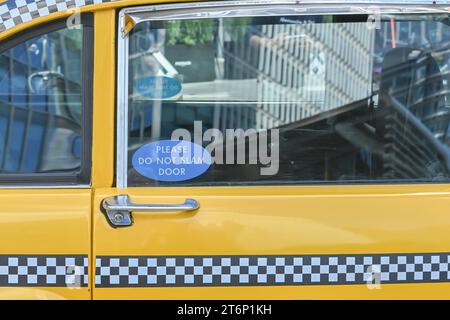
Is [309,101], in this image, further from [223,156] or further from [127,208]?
[127,208]

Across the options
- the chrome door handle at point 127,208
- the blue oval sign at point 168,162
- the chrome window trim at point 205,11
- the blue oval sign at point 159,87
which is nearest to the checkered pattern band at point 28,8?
the chrome window trim at point 205,11

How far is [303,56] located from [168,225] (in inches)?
31.6

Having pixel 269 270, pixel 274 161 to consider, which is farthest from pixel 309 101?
pixel 269 270

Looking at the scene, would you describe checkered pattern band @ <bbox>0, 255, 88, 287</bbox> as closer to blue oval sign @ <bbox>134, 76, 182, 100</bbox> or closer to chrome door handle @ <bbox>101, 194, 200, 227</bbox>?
chrome door handle @ <bbox>101, 194, 200, 227</bbox>

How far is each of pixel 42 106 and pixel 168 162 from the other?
0.51 m

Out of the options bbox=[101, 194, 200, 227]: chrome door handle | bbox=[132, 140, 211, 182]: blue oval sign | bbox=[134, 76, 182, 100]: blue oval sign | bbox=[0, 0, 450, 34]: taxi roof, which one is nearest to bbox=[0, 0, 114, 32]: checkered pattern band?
bbox=[0, 0, 450, 34]: taxi roof

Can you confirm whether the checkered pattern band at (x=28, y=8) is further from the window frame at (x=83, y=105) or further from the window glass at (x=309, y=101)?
the window glass at (x=309, y=101)

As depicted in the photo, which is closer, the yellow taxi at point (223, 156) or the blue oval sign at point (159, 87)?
the yellow taxi at point (223, 156)

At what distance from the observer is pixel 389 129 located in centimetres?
208

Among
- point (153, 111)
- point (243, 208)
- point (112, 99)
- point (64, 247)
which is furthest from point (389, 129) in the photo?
point (64, 247)

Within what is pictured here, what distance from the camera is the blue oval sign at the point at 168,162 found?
203 centimetres

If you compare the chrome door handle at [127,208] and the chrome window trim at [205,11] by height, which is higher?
the chrome window trim at [205,11]

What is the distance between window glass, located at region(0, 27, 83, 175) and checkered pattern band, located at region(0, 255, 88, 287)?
0.30 m
